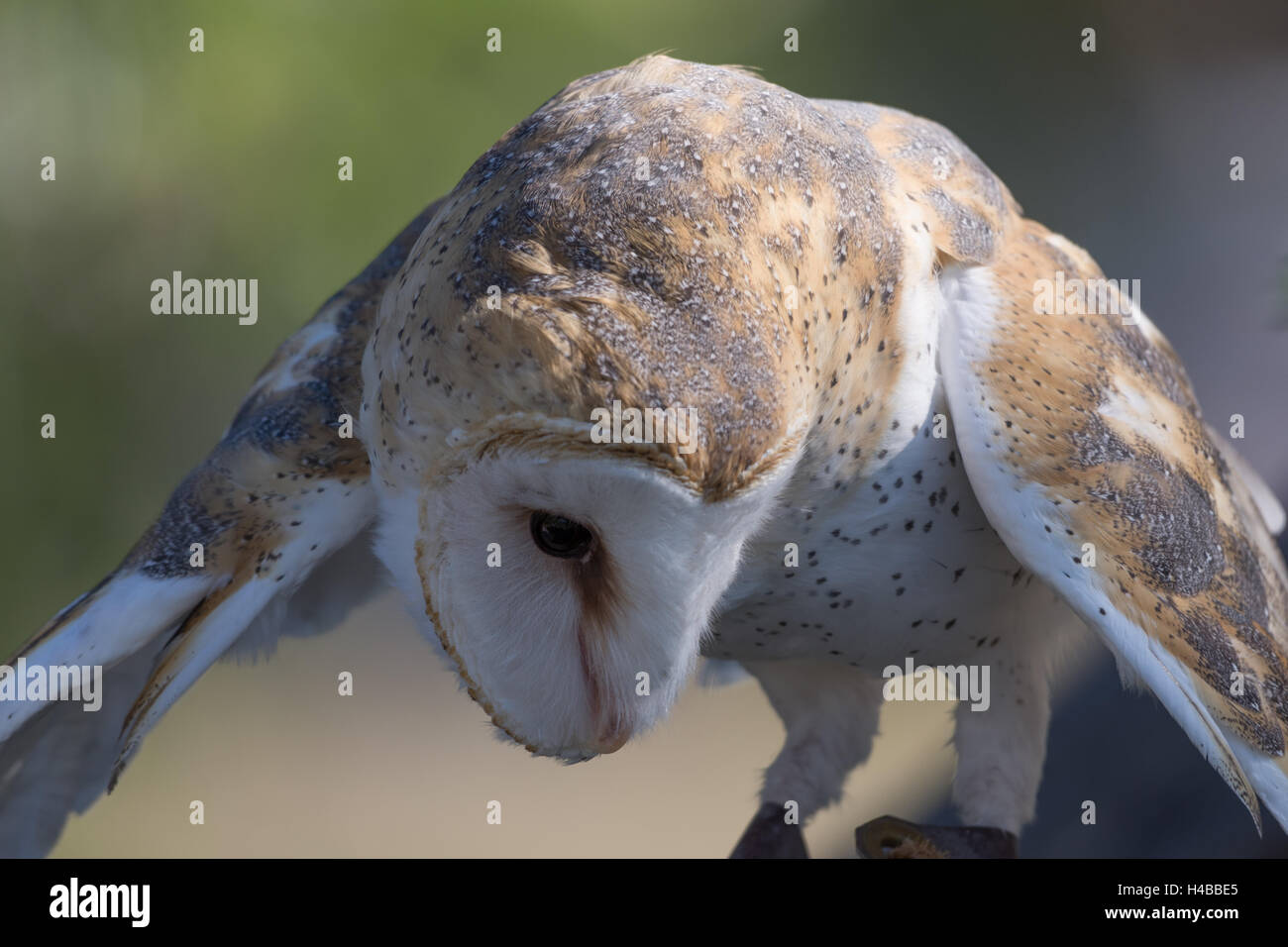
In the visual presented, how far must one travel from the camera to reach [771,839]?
1.32 metres

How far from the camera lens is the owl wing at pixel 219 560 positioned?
1.04 meters

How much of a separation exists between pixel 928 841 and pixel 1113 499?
1.46 feet

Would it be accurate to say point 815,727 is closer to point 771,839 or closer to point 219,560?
point 771,839

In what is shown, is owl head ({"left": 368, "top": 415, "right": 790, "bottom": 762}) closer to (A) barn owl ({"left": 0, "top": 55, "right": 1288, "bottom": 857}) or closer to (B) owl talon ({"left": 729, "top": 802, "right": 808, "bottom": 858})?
(A) barn owl ({"left": 0, "top": 55, "right": 1288, "bottom": 857})

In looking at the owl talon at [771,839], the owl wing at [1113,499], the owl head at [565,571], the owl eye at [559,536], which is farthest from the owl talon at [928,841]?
the owl eye at [559,536]

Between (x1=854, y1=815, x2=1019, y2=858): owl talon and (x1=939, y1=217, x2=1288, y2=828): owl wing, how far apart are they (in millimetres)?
350

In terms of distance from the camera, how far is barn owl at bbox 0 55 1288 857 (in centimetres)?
69

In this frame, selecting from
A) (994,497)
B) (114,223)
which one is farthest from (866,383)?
(114,223)

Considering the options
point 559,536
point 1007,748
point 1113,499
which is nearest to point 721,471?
point 559,536

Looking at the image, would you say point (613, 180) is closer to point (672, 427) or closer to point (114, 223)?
point (672, 427)

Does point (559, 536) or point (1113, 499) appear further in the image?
point (1113, 499)

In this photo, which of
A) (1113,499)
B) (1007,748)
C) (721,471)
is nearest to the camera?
(721,471)

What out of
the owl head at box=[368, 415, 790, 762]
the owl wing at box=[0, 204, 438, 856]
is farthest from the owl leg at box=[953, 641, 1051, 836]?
the owl wing at box=[0, 204, 438, 856]

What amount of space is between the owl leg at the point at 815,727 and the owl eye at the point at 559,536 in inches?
28.4
